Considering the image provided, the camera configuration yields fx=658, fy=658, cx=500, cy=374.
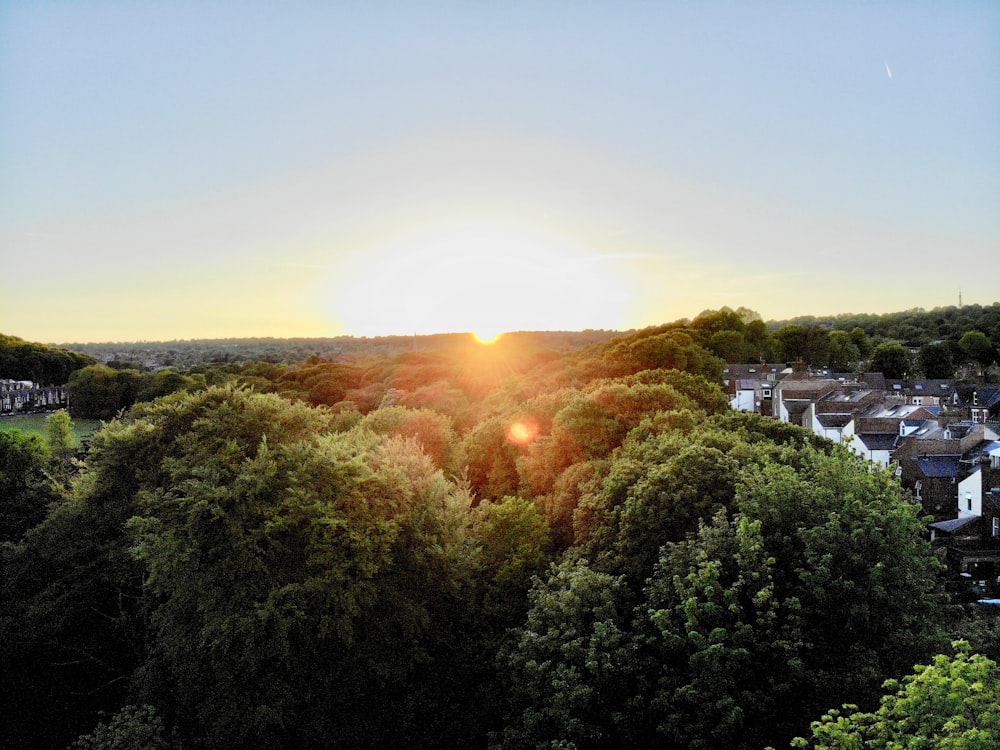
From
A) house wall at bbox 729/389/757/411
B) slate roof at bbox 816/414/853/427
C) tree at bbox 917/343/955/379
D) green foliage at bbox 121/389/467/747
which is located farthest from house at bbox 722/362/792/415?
green foliage at bbox 121/389/467/747

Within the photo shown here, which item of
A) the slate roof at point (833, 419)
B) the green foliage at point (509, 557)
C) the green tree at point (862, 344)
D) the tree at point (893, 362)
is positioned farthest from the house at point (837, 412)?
the green tree at point (862, 344)

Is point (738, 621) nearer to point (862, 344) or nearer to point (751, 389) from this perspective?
point (751, 389)

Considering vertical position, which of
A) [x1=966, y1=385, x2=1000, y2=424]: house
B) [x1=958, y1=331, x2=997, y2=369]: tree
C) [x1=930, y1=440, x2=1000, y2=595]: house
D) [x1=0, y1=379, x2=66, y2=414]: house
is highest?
[x1=958, y1=331, x2=997, y2=369]: tree

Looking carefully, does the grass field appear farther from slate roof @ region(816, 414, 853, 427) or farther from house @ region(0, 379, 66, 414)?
slate roof @ region(816, 414, 853, 427)

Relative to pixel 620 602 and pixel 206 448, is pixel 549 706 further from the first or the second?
pixel 206 448

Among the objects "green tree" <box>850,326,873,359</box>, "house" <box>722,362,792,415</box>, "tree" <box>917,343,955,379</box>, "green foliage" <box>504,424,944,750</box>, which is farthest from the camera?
"green tree" <box>850,326,873,359</box>

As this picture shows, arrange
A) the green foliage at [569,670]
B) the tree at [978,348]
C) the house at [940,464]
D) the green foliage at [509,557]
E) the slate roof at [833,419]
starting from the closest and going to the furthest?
the green foliage at [569,670], the green foliage at [509,557], the house at [940,464], the slate roof at [833,419], the tree at [978,348]

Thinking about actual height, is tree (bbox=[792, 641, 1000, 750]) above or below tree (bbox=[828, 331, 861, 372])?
below

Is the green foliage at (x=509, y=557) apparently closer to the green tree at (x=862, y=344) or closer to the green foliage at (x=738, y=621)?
the green foliage at (x=738, y=621)
